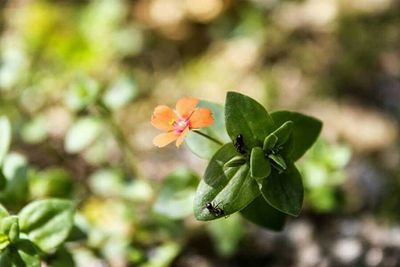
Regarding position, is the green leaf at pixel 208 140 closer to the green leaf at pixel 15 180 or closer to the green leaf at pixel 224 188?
the green leaf at pixel 224 188

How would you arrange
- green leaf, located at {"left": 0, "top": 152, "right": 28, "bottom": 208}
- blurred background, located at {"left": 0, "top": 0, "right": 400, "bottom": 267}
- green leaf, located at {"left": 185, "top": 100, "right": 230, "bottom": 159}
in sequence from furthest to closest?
1. blurred background, located at {"left": 0, "top": 0, "right": 400, "bottom": 267}
2. green leaf, located at {"left": 0, "top": 152, "right": 28, "bottom": 208}
3. green leaf, located at {"left": 185, "top": 100, "right": 230, "bottom": 159}

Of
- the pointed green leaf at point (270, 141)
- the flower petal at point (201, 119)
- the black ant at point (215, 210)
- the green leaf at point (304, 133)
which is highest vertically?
the flower petal at point (201, 119)

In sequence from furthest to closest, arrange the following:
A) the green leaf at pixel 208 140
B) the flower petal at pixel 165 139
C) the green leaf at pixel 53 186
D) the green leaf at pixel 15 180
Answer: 1. the green leaf at pixel 53 186
2. the green leaf at pixel 15 180
3. the green leaf at pixel 208 140
4. the flower petal at pixel 165 139

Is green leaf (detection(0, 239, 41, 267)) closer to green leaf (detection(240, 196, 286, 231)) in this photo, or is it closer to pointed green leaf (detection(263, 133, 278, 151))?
green leaf (detection(240, 196, 286, 231))

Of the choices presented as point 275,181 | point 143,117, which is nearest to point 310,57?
point 143,117

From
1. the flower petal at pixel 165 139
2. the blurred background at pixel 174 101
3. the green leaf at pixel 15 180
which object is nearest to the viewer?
the flower petal at pixel 165 139

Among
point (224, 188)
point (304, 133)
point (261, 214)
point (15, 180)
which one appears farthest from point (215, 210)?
point (15, 180)

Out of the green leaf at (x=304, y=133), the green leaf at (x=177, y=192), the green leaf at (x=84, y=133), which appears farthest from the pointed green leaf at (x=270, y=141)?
the green leaf at (x=84, y=133)

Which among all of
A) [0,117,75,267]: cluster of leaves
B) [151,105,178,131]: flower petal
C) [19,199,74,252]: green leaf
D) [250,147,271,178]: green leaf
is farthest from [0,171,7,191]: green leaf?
[250,147,271,178]: green leaf
